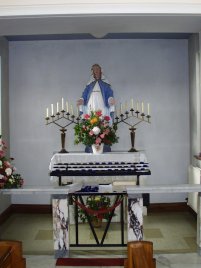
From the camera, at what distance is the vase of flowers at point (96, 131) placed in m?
6.83

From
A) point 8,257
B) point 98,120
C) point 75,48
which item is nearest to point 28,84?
point 75,48

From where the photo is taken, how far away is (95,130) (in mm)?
6754

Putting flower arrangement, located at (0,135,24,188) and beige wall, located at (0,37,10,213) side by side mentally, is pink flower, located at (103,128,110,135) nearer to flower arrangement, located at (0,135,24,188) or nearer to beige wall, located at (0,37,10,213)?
beige wall, located at (0,37,10,213)

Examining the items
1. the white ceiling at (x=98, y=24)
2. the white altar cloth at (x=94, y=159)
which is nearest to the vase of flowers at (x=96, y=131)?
the white altar cloth at (x=94, y=159)

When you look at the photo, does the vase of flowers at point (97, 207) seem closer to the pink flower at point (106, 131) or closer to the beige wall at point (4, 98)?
the pink flower at point (106, 131)

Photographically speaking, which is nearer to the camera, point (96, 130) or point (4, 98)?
point (96, 130)

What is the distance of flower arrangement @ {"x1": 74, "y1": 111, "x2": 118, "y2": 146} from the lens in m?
6.83

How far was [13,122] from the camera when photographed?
8312 mm

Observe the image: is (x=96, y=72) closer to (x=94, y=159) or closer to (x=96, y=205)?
(x=94, y=159)

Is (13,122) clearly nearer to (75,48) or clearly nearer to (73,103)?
(73,103)

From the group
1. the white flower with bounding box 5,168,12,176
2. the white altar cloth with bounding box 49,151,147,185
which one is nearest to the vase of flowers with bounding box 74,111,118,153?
the white altar cloth with bounding box 49,151,147,185

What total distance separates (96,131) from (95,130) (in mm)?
25

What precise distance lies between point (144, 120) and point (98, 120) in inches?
66.3

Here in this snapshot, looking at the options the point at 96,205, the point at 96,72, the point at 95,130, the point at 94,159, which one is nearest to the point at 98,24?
the point at 95,130
